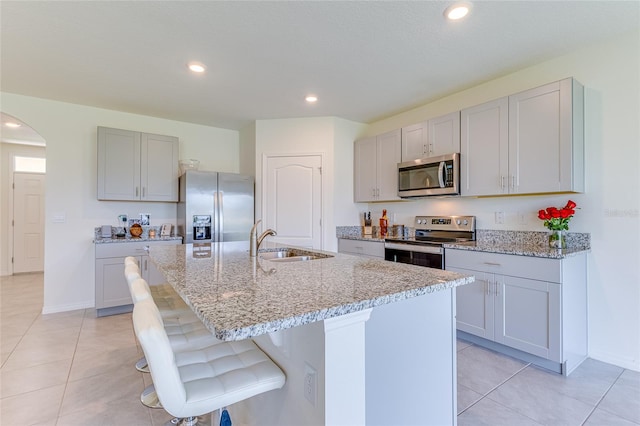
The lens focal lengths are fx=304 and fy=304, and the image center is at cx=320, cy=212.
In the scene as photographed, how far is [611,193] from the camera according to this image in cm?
233

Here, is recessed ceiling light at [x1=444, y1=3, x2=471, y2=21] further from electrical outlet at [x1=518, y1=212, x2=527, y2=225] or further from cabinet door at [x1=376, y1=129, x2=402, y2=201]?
electrical outlet at [x1=518, y1=212, x2=527, y2=225]

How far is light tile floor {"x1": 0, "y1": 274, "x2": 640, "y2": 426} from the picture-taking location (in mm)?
1733

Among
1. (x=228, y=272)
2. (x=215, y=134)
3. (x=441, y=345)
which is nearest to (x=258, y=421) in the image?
(x=228, y=272)

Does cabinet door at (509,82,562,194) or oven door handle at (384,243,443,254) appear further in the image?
oven door handle at (384,243,443,254)

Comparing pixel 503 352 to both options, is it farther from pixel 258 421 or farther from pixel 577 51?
pixel 577 51

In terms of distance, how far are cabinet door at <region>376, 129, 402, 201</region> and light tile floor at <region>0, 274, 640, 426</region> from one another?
5.96 ft

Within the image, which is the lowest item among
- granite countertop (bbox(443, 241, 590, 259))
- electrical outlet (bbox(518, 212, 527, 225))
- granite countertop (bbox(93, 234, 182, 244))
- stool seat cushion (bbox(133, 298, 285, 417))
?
stool seat cushion (bbox(133, 298, 285, 417))

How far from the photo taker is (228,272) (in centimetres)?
140

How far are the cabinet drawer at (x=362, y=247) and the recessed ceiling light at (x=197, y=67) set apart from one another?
249 centimetres

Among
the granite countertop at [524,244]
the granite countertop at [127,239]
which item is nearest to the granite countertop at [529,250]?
the granite countertop at [524,244]

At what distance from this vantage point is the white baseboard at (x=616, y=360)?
222 cm

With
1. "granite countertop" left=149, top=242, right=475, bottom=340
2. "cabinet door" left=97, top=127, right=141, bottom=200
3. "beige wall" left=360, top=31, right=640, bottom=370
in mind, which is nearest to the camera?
"granite countertop" left=149, top=242, right=475, bottom=340

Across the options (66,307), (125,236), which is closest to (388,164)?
(125,236)

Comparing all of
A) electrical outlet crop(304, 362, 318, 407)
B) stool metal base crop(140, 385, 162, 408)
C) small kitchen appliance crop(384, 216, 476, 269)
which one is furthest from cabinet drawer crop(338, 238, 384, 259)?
electrical outlet crop(304, 362, 318, 407)
